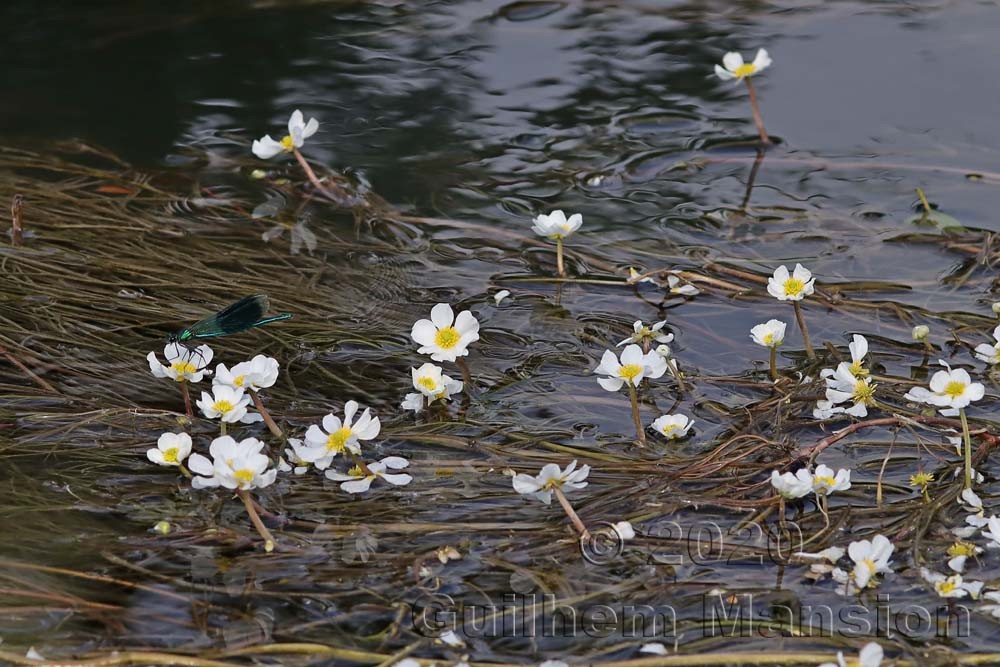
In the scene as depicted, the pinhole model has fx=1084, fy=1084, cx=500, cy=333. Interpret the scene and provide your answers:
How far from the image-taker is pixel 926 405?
8.05ft

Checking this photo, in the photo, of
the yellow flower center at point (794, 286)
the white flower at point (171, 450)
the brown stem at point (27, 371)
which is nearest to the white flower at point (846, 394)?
the yellow flower center at point (794, 286)

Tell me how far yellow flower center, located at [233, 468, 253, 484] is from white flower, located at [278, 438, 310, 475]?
18cm

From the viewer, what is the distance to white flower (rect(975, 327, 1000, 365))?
2.53m

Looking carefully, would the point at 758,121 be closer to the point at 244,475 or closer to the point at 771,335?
the point at 771,335

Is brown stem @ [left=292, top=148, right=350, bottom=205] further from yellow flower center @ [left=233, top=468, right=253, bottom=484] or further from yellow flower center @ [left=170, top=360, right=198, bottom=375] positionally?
yellow flower center @ [left=233, top=468, right=253, bottom=484]

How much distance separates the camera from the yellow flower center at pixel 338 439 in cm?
223

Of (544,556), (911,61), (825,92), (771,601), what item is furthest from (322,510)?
(911,61)

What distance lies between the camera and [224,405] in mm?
2305

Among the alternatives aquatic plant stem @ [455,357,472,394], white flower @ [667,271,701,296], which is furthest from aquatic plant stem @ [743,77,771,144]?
aquatic plant stem @ [455,357,472,394]

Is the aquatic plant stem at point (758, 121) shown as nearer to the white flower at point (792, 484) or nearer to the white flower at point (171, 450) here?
the white flower at point (792, 484)

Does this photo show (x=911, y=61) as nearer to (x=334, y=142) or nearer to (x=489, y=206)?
(x=489, y=206)

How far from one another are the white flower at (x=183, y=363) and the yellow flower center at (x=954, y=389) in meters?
1.59

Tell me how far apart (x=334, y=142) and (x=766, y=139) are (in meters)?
1.57

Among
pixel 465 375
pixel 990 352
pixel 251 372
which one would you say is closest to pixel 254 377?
pixel 251 372
